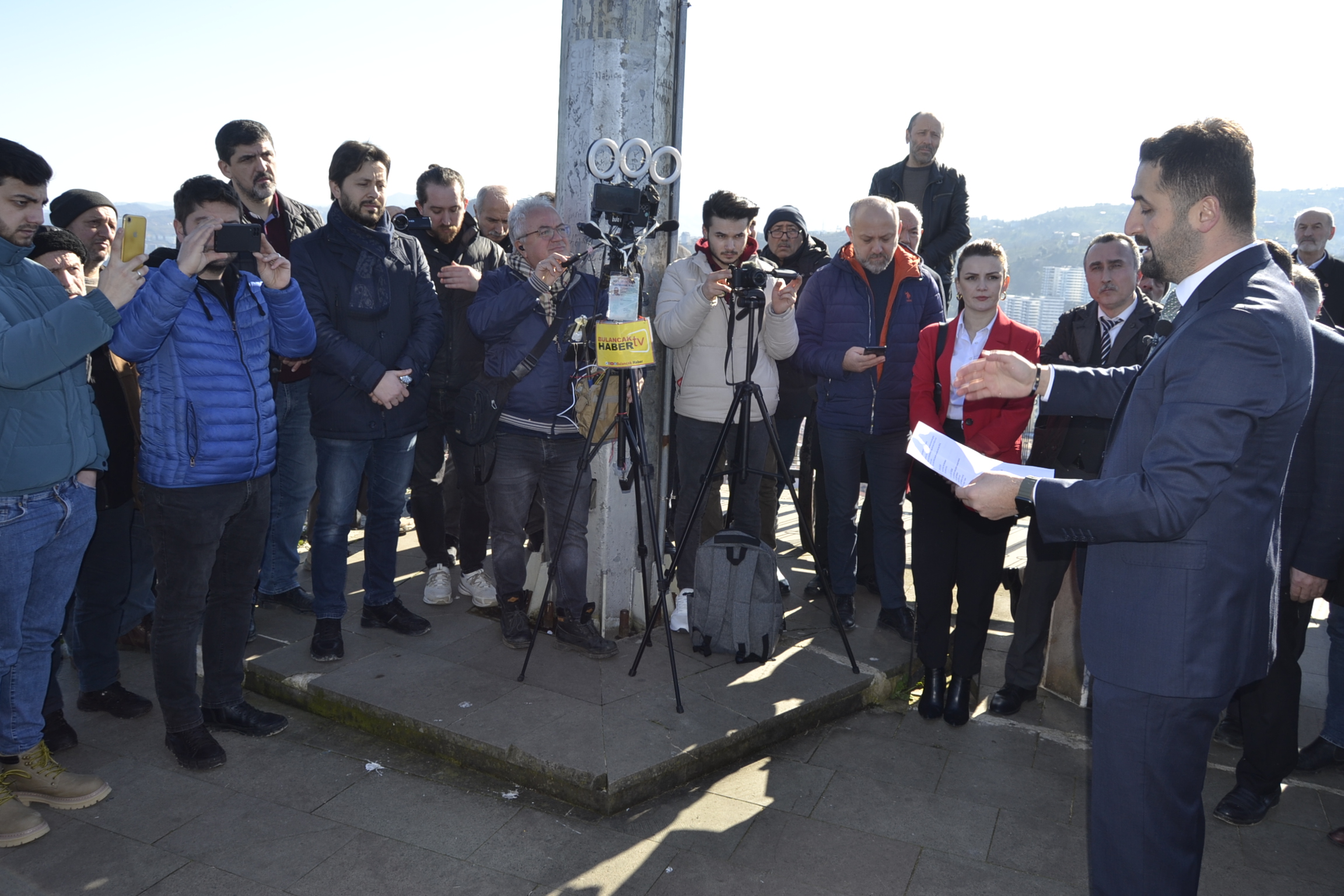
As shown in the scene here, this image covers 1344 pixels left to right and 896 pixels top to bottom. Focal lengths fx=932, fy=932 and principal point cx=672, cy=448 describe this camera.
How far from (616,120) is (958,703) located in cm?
310

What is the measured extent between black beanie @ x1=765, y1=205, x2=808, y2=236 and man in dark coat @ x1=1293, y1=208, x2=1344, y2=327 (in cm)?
449

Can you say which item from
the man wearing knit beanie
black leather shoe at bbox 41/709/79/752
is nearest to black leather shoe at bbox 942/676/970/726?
black leather shoe at bbox 41/709/79/752

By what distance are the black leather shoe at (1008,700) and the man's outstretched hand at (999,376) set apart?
2.10 meters

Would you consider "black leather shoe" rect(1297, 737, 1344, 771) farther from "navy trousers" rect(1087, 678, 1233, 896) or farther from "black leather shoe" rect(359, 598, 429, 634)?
"black leather shoe" rect(359, 598, 429, 634)

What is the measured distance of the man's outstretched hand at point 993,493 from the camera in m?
2.30

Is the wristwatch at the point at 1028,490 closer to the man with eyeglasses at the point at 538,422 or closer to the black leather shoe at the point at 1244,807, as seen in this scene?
the black leather shoe at the point at 1244,807

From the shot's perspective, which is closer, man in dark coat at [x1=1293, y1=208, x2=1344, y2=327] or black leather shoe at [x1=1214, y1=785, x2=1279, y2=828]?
black leather shoe at [x1=1214, y1=785, x2=1279, y2=828]

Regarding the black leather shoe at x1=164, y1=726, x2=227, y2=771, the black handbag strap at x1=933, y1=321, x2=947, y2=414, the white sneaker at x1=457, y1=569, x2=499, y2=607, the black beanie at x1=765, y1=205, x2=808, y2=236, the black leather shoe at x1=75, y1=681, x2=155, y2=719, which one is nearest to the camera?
the black leather shoe at x1=164, y1=726, x2=227, y2=771

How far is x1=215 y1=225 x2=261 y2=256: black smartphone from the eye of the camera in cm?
324

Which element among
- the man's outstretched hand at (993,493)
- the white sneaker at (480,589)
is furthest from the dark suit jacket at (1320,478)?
the white sneaker at (480,589)

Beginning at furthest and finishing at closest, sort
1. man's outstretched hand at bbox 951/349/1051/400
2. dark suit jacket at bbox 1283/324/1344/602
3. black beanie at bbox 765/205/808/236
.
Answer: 1. black beanie at bbox 765/205/808/236
2. dark suit jacket at bbox 1283/324/1344/602
3. man's outstretched hand at bbox 951/349/1051/400

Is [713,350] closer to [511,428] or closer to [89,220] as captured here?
[511,428]

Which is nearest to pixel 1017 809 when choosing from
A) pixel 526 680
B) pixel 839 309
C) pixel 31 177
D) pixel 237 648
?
pixel 526 680

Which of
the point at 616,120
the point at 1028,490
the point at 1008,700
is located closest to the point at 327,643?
the point at 616,120
